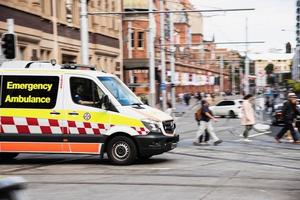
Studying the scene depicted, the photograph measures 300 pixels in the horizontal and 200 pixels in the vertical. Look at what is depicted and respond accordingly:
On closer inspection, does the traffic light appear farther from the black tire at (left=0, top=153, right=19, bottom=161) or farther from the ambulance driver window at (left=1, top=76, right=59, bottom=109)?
the ambulance driver window at (left=1, top=76, right=59, bottom=109)

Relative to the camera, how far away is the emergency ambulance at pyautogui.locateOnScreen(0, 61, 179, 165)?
40.6 feet

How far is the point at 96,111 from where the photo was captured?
41.0 feet

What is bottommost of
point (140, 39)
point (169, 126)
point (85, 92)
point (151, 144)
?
point (151, 144)

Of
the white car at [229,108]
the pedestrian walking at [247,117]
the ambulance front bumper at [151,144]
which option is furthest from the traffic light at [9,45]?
the white car at [229,108]

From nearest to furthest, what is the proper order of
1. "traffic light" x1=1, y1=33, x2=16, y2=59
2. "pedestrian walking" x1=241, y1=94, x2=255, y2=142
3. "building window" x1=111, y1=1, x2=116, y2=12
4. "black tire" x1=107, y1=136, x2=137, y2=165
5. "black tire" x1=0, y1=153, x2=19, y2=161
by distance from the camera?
"black tire" x1=107, y1=136, x2=137, y2=165
"black tire" x1=0, y1=153, x2=19, y2=161
"traffic light" x1=1, y1=33, x2=16, y2=59
"pedestrian walking" x1=241, y1=94, x2=255, y2=142
"building window" x1=111, y1=1, x2=116, y2=12

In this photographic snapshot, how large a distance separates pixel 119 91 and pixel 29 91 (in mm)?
1968

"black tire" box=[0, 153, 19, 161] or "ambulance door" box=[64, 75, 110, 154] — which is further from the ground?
"ambulance door" box=[64, 75, 110, 154]

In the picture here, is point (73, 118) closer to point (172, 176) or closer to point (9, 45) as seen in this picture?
point (172, 176)

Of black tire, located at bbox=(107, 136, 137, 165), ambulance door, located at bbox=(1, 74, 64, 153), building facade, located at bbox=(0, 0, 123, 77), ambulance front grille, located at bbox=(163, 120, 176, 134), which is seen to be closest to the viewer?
black tire, located at bbox=(107, 136, 137, 165)

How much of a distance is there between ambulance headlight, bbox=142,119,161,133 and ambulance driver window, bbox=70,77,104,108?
1.07 meters

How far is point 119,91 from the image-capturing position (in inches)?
511

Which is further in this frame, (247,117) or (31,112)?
(247,117)

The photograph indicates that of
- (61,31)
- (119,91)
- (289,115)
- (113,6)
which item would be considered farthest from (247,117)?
Answer: (113,6)

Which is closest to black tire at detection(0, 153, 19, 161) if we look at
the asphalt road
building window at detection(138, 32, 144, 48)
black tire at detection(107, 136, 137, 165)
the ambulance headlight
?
the asphalt road
